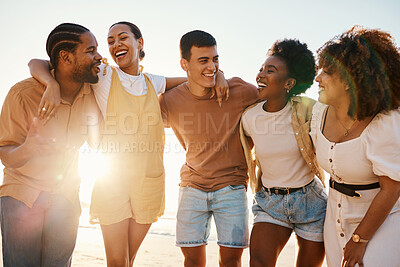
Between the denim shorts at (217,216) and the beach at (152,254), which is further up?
the denim shorts at (217,216)

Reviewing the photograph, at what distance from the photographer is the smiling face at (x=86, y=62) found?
11.3 ft

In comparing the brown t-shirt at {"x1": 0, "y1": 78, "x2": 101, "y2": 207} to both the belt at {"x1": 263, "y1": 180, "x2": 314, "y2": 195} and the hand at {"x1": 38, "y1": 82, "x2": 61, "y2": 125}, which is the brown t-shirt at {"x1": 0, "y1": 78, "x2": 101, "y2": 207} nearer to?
the hand at {"x1": 38, "y1": 82, "x2": 61, "y2": 125}

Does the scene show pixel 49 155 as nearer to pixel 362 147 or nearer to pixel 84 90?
pixel 84 90

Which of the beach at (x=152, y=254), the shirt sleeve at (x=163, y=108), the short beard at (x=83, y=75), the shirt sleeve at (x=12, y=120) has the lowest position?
the beach at (x=152, y=254)

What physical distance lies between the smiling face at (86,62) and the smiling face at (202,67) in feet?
3.36

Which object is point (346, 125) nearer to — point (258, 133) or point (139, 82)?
point (258, 133)

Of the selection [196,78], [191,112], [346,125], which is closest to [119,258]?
[191,112]

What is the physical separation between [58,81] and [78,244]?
5.54m

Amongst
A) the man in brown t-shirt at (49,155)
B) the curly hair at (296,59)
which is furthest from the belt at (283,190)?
the man in brown t-shirt at (49,155)

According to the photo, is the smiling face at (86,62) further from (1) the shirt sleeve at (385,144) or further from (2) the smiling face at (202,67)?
(1) the shirt sleeve at (385,144)

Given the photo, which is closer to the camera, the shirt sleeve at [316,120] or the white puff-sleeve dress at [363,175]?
the white puff-sleeve dress at [363,175]

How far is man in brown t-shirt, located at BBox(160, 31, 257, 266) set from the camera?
12.1 ft

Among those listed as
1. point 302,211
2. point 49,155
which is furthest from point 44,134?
point 302,211

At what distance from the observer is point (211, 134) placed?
387 centimetres
